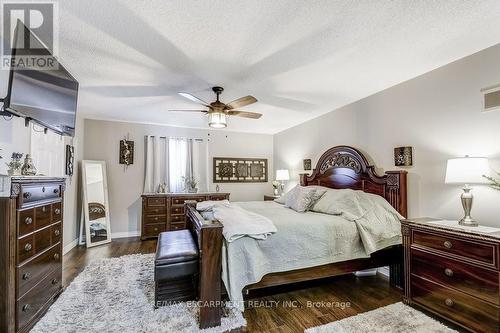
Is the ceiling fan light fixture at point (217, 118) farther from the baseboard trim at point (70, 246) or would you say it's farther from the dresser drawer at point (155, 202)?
the baseboard trim at point (70, 246)

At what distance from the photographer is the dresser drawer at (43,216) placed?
2.04m

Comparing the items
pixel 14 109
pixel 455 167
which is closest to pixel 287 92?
pixel 455 167

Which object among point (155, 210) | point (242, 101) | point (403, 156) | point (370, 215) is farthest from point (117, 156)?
point (403, 156)

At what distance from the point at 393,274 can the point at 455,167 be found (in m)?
1.45

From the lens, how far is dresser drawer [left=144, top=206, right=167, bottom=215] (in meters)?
4.68

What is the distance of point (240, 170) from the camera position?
604 centimetres

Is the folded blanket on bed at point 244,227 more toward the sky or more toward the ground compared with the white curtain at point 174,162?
more toward the ground

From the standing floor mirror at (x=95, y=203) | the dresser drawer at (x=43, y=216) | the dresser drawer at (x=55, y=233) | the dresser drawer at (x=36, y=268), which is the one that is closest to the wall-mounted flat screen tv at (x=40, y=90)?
the dresser drawer at (x=43, y=216)

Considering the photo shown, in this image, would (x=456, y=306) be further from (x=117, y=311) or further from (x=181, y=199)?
(x=181, y=199)

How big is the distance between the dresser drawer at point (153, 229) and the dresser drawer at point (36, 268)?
2.16 meters

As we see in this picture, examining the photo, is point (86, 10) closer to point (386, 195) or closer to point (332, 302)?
point (332, 302)

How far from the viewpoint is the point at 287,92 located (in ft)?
11.0

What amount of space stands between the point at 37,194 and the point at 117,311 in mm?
1276

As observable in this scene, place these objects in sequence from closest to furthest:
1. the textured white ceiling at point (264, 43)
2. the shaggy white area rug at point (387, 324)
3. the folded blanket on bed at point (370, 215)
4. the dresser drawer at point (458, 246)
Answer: the textured white ceiling at point (264, 43) → the dresser drawer at point (458, 246) → the shaggy white area rug at point (387, 324) → the folded blanket on bed at point (370, 215)
